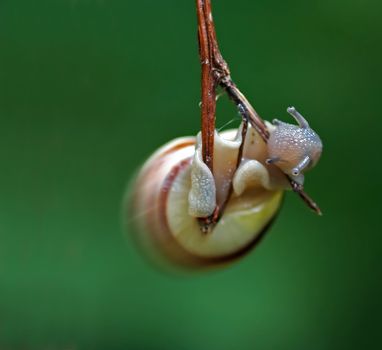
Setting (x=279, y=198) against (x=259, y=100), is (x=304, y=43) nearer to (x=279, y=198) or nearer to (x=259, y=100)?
(x=259, y=100)

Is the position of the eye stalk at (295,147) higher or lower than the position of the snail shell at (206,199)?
higher

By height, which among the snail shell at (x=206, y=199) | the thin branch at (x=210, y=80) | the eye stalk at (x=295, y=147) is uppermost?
the thin branch at (x=210, y=80)

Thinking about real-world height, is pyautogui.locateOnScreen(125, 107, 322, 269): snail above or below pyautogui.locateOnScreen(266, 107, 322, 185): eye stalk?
below

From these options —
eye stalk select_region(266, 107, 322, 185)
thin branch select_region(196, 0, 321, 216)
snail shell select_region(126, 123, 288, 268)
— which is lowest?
snail shell select_region(126, 123, 288, 268)

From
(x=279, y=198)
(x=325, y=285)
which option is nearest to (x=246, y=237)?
(x=279, y=198)
